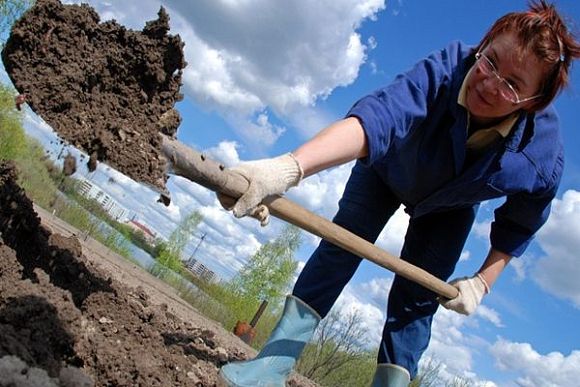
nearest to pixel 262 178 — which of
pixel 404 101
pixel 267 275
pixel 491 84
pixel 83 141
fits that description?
pixel 83 141

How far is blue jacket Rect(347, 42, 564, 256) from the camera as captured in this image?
8.39ft

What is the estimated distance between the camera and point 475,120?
8.84 ft

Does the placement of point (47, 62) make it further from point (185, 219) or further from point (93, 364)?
point (185, 219)

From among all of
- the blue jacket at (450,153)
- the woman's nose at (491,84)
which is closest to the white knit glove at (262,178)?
the blue jacket at (450,153)

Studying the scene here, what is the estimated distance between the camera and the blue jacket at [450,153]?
8.39 feet

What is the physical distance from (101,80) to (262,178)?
76cm

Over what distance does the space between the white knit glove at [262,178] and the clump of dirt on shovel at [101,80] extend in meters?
0.29

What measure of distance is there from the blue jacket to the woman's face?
84 millimetres

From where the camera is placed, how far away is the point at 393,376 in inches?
122

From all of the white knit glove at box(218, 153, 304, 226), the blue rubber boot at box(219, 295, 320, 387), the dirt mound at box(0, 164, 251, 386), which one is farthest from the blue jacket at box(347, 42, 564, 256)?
the dirt mound at box(0, 164, 251, 386)

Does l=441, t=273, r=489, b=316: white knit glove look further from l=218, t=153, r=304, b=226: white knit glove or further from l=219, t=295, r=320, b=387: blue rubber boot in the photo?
l=218, t=153, r=304, b=226: white knit glove

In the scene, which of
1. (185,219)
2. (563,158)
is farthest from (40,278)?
(185,219)

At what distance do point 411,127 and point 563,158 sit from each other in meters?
0.97

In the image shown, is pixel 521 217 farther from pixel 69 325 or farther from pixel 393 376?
pixel 69 325
